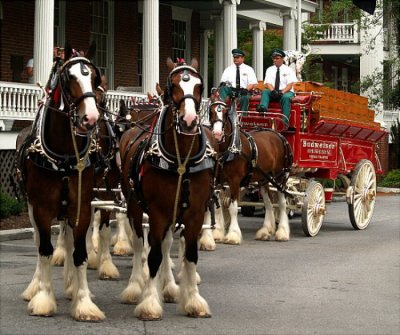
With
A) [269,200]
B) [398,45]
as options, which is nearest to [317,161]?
[269,200]

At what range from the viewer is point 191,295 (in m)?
9.36

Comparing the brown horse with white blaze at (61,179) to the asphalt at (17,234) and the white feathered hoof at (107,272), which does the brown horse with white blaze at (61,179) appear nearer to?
the white feathered hoof at (107,272)

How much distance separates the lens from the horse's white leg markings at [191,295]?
367 inches

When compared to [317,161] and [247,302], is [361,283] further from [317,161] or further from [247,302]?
[317,161]

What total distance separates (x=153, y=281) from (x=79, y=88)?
2.03 meters

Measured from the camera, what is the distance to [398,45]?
41062mm

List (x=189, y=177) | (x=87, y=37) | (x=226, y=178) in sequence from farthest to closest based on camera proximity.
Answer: (x=87, y=37), (x=226, y=178), (x=189, y=177)

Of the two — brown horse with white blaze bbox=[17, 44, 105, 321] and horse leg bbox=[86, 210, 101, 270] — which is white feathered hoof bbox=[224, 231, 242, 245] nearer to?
horse leg bbox=[86, 210, 101, 270]

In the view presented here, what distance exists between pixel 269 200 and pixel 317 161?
1.33 metres

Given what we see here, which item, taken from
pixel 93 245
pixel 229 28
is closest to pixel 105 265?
pixel 93 245

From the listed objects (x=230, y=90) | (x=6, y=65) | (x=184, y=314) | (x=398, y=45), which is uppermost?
(x=398, y=45)

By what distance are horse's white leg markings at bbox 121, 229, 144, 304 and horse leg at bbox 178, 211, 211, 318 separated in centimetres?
86

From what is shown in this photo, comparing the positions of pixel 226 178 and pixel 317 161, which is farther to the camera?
pixel 317 161

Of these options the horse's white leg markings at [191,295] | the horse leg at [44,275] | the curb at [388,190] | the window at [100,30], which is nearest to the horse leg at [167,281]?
the horse's white leg markings at [191,295]
